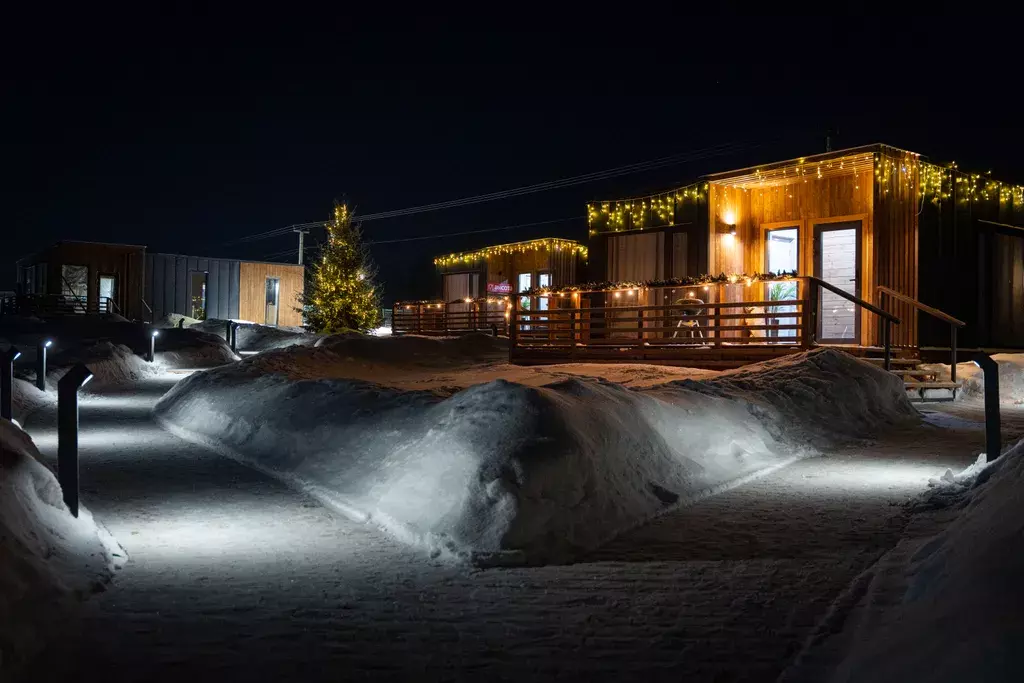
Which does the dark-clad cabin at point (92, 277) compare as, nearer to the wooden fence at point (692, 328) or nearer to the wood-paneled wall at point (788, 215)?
the wooden fence at point (692, 328)

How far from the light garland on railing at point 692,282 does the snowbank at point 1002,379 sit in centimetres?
387

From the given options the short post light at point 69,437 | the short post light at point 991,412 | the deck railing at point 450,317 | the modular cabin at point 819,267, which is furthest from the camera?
the deck railing at point 450,317

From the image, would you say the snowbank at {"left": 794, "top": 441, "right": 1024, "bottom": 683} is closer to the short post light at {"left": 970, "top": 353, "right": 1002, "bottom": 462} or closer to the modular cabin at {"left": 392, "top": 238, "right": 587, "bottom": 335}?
the short post light at {"left": 970, "top": 353, "right": 1002, "bottom": 462}

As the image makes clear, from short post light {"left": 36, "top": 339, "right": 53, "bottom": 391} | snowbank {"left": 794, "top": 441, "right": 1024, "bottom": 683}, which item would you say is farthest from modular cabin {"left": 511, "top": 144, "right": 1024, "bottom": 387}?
snowbank {"left": 794, "top": 441, "right": 1024, "bottom": 683}

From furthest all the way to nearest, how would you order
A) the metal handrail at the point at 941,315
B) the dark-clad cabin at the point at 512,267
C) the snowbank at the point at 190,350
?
the dark-clad cabin at the point at 512,267, the snowbank at the point at 190,350, the metal handrail at the point at 941,315

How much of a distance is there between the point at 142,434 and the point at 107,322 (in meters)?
24.2

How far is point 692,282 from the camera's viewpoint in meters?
20.0

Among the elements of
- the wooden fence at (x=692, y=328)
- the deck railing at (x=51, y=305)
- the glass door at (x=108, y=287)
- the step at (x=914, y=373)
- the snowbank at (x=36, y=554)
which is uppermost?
the glass door at (x=108, y=287)

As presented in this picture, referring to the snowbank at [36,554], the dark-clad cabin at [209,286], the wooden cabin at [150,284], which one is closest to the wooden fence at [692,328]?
the snowbank at [36,554]

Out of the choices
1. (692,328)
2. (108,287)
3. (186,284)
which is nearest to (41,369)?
(692,328)

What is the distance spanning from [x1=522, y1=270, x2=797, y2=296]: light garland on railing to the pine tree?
625 inches

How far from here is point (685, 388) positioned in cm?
1245

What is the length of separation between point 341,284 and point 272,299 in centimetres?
1463

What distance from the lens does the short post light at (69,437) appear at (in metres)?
6.93
